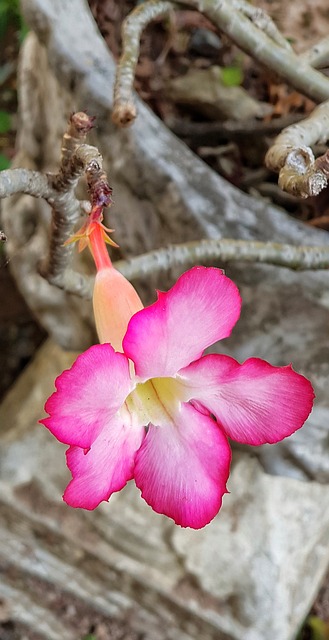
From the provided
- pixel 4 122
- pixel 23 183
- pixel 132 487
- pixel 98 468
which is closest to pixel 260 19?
pixel 23 183

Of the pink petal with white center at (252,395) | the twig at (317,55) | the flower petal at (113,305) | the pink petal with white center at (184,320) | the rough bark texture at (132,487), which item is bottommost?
the rough bark texture at (132,487)

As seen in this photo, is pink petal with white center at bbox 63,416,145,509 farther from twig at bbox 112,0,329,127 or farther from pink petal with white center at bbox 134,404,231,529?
twig at bbox 112,0,329,127

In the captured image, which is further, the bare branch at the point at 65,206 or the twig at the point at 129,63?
the twig at the point at 129,63

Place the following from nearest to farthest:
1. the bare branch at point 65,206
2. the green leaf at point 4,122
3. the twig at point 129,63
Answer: the bare branch at point 65,206, the twig at point 129,63, the green leaf at point 4,122

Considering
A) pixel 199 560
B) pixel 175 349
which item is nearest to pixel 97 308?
pixel 175 349

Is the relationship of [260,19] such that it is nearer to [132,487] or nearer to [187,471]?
[187,471]

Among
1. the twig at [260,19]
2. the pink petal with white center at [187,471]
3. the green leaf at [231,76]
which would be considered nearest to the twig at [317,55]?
the twig at [260,19]

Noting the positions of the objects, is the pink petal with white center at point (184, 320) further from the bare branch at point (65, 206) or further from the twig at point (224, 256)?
the twig at point (224, 256)
